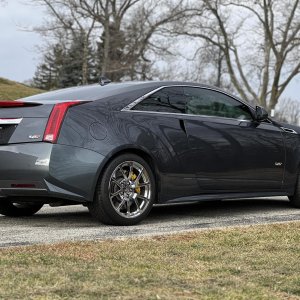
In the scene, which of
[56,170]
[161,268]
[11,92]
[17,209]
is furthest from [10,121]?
[11,92]

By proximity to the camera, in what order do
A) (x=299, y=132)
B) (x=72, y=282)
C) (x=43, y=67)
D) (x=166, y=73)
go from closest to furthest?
1. (x=72, y=282)
2. (x=299, y=132)
3. (x=166, y=73)
4. (x=43, y=67)

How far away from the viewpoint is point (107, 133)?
6.24 m

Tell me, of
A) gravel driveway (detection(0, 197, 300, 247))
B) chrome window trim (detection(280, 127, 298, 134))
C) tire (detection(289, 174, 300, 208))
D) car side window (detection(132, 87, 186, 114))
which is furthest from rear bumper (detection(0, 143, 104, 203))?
tire (detection(289, 174, 300, 208))

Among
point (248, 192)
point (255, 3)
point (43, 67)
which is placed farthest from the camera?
point (43, 67)

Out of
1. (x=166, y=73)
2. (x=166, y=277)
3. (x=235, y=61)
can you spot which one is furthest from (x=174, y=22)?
(x=166, y=277)

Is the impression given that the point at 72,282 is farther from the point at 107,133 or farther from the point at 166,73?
the point at 166,73

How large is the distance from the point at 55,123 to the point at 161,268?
2.34m

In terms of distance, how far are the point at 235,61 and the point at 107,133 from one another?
38894 millimetres

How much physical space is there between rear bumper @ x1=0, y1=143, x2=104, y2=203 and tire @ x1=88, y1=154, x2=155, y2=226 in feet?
0.46

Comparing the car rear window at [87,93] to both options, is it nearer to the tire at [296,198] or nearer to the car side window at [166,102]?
the car side window at [166,102]

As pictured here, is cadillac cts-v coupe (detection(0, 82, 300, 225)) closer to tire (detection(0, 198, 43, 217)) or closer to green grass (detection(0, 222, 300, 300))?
tire (detection(0, 198, 43, 217))

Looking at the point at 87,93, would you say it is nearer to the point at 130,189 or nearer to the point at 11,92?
the point at 130,189

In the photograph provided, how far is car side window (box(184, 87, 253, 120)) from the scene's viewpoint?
714 cm

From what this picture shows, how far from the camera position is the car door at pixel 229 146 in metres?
7.00
